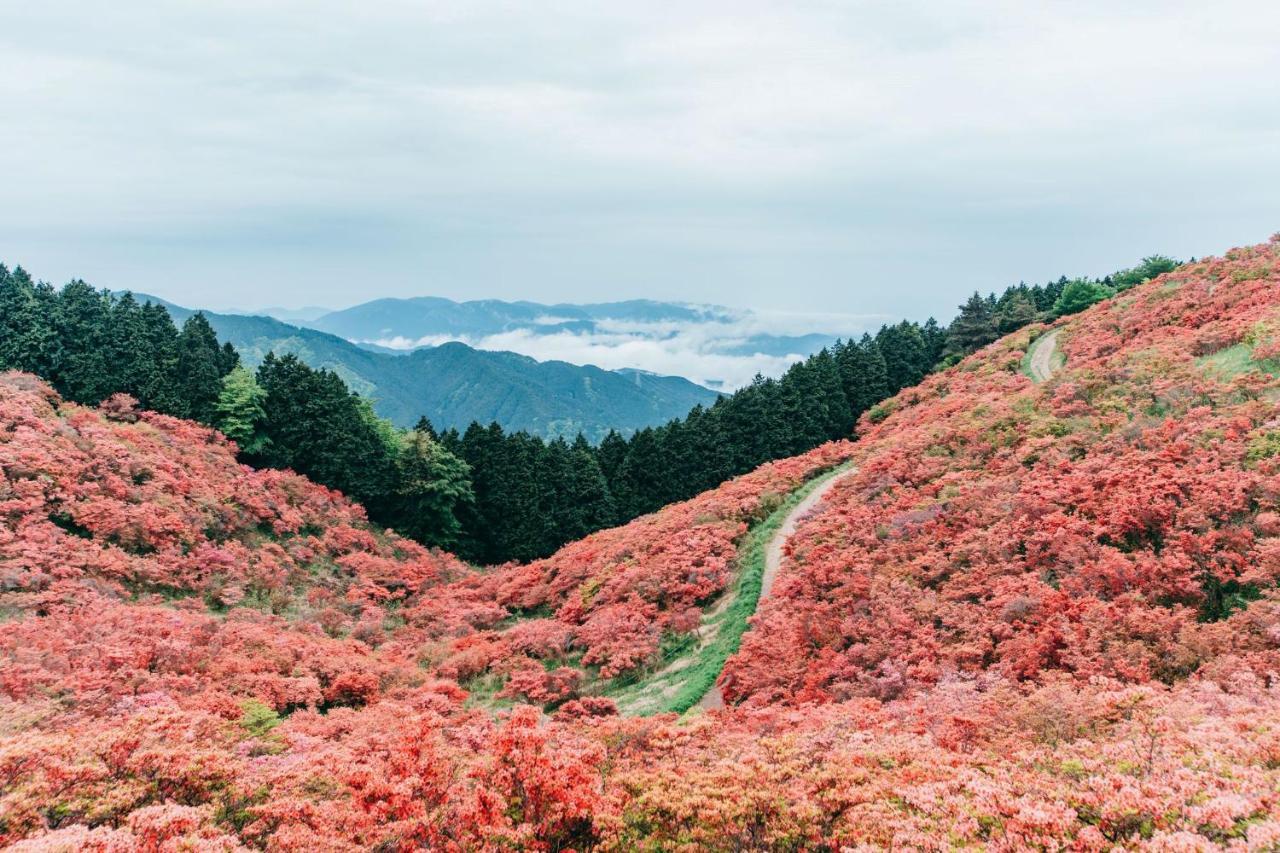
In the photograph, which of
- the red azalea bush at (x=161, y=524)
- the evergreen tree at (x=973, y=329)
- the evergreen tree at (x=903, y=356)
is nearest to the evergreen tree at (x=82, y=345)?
the red azalea bush at (x=161, y=524)

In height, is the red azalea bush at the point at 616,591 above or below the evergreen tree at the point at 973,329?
below

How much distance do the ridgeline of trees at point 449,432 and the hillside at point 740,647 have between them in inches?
320

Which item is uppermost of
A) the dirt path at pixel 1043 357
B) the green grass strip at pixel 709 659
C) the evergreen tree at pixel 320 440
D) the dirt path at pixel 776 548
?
the dirt path at pixel 1043 357

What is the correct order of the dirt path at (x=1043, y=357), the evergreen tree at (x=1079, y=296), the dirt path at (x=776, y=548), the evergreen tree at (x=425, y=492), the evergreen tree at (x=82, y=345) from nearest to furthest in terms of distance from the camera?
the dirt path at (x=776, y=548) → the dirt path at (x=1043, y=357) → the evergreen tree at (x=82, y=345) → the evergreen tree at (x=425, y=492) → the evergreen tree at (x=1079, y=296)

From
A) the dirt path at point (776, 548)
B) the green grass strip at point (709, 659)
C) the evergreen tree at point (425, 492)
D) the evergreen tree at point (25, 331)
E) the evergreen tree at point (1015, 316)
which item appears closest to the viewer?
the dirt path at point (776, 548)

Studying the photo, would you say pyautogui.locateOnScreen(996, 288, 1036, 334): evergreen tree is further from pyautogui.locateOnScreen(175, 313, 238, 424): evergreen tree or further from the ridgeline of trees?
pyautogui.locateOnScreen(175, 313, 238, 424): evergreen tree

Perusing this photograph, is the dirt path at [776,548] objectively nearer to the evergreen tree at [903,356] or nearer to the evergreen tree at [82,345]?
the evergreen tree at [903,356]

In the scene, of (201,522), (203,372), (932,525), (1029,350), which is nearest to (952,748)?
(932,525)

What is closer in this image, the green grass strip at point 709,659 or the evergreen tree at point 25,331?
the green grass strip at point 709,659

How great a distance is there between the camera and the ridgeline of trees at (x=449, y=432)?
141 feet

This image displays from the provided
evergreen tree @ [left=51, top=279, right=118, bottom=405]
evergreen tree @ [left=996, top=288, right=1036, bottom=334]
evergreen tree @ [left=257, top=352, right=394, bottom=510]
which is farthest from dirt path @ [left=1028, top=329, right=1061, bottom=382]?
evergreen tree @ [left=51, top=279, right=118, bottom=405]

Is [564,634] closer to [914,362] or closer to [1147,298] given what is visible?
[1147,298]

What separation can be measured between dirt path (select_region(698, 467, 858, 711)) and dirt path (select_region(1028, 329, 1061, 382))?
39.6ft

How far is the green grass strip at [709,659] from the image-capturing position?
65.0 feet
